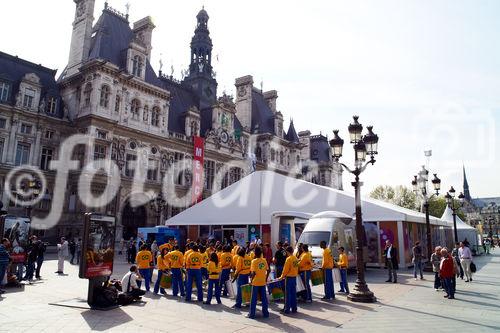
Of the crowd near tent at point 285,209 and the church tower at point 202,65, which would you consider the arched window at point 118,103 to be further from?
the church tower at point 202,65

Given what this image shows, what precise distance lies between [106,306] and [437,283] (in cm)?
1245

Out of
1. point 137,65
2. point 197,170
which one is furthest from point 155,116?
point 197,170

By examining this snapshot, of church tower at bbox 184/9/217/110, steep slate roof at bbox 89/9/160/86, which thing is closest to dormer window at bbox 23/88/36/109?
steep slate roof at bbox 89/9/160/86

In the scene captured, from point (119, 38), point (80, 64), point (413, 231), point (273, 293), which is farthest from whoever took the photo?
point (119, 38)

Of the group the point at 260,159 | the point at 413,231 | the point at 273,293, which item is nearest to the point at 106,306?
the point at 273,293

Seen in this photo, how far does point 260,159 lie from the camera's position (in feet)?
186

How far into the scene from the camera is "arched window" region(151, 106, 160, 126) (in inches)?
1603

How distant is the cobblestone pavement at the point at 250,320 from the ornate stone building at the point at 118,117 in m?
22.3

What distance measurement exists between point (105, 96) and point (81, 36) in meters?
8.70

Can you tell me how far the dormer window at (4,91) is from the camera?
105 feet

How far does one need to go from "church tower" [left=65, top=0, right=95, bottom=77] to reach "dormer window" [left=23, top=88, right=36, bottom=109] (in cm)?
554

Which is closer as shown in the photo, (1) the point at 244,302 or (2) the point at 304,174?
(1) the point at 244,302

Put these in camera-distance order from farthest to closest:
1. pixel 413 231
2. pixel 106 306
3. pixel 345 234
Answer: pixel 413 231, pixel 345 234, pixel 106 306

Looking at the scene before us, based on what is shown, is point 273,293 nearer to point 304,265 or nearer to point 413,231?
point 304,265
